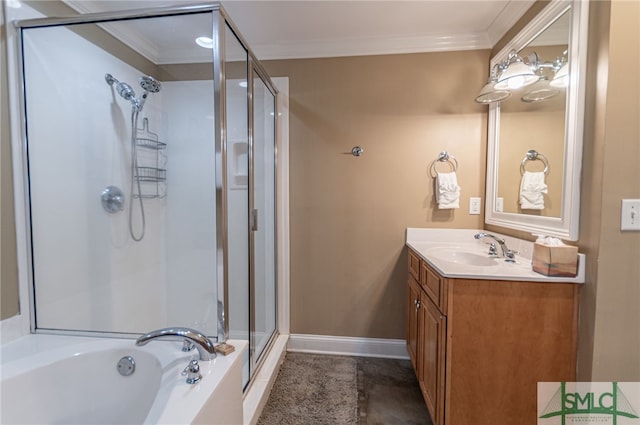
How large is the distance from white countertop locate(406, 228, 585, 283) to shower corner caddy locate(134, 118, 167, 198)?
1901 mm

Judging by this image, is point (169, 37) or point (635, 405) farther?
point (169, 37)

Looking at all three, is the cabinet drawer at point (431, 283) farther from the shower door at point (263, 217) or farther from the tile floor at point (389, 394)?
the shower door at point (263, 217)

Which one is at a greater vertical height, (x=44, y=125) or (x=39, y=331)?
(x=44, y=125)

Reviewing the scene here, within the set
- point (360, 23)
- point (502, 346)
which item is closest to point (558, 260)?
point (502, 346)

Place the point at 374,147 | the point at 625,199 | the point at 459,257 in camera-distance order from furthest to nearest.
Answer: the point at 374,147 → the point at 459,257 → the point at 625,199

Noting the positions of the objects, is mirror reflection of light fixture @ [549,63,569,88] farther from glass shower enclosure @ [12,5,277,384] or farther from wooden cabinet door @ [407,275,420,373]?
glass shower enclosure @ [12,5,277,384]

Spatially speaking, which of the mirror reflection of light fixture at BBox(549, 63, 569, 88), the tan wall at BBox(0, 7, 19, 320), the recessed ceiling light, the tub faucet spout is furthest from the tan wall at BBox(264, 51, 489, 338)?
the tan wall at BBox(0, 7, 19, 320)

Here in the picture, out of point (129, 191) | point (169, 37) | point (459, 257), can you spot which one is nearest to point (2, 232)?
point (129, 191)

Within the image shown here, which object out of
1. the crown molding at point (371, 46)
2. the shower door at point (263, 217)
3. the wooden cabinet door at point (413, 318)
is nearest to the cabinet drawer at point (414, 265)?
the wooden cabinet door at point (413, 318)

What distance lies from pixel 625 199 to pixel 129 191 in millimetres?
2676

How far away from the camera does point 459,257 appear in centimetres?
181

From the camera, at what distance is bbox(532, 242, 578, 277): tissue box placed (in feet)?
3.96

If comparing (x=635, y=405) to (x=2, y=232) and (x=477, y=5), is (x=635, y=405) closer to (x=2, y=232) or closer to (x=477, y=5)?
(x=477, y=5)

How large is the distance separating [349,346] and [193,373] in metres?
1.48
